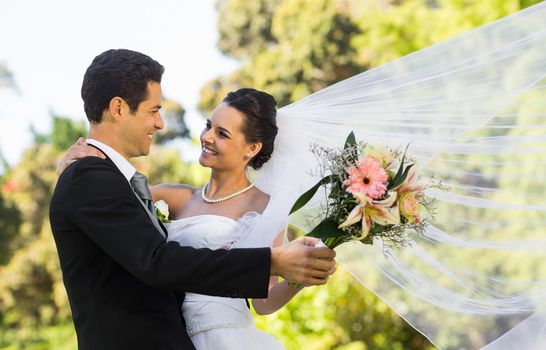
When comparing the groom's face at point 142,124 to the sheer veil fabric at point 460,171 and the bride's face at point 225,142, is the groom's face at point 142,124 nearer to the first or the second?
the sheer veil fabric at point 460,171

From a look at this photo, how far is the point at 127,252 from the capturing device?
2.59m

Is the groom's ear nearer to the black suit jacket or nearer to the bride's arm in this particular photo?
the black suit jacket

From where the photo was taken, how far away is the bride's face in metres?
4.03

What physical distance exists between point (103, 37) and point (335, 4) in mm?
8141

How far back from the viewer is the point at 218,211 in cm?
401

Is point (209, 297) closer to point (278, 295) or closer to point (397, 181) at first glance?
point (278, 295)

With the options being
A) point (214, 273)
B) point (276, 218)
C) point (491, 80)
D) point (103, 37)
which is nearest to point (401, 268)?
point (276, 218)

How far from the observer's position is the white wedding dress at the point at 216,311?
356 cm

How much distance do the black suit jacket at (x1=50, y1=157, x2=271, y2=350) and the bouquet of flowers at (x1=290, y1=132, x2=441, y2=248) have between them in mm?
447

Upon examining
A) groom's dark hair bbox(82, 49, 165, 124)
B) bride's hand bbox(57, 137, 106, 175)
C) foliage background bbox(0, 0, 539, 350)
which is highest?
groom's dark hair bbox(82, 49, 165, 124)

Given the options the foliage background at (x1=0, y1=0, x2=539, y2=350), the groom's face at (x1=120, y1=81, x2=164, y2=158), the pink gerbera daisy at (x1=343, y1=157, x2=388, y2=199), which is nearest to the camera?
the pink gerbera daisy at (x1=343, y1=157, x2=388, y2=199)

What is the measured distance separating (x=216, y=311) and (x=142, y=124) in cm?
99

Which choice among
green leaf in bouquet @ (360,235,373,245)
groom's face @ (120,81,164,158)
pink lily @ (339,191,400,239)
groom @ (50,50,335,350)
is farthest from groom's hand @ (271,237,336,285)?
groom's face @ (120,81,164,158)

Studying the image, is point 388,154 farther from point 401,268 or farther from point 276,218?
point 401,268
